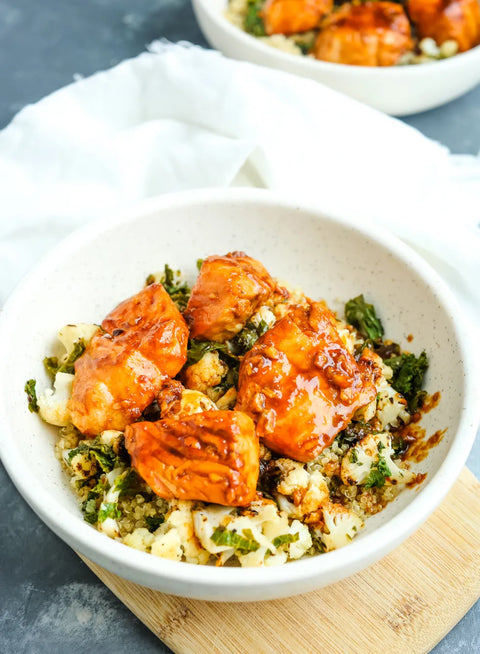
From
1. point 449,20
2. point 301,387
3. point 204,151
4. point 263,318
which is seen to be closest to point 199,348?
point 263,318

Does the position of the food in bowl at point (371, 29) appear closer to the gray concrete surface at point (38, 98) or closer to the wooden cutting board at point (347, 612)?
the gray concrete surface at point (38, 98)

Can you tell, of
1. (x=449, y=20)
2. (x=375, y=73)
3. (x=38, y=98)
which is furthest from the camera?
(x=38, y=98)

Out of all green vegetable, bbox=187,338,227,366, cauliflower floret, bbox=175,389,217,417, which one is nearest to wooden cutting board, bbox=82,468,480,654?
cauliflower floret, bbox=175,389,217,417

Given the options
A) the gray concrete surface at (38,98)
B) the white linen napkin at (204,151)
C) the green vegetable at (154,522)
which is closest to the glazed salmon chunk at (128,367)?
the green vegetable at (154,522)

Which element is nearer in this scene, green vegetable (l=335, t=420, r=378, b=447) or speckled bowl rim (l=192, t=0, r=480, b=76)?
green vegetable (l=335, t=420, r=378, b=447)

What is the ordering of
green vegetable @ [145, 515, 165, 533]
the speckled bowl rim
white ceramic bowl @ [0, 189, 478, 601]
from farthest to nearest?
the speckled bowl rim → green vegetable @ [145, 515, 165, 533] → white ceramic bowl @ [0, 189, 478, 601]

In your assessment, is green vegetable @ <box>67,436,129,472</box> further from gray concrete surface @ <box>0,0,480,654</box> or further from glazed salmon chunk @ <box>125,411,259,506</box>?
gray concrete surface @ <box>0,0,480,654</box>

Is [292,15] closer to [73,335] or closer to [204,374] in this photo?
[73,335]
